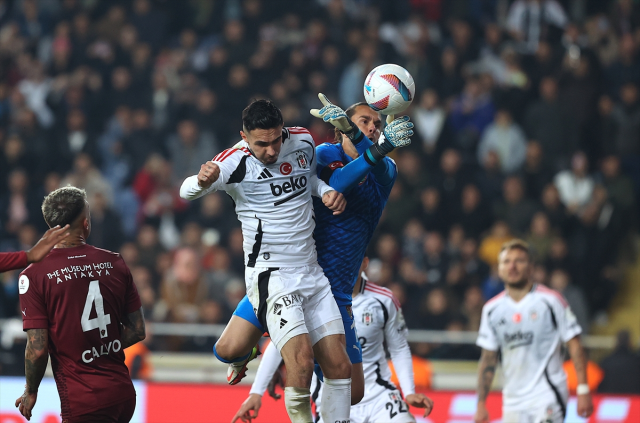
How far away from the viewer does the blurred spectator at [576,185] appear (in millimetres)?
13648

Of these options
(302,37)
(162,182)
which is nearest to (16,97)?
(162,182)

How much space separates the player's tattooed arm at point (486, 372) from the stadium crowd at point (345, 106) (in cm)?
366

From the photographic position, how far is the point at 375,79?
6582 mm

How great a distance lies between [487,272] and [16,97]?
28.8 ft

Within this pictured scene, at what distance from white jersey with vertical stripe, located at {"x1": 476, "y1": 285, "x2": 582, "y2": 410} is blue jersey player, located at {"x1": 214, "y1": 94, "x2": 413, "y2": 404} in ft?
7.14

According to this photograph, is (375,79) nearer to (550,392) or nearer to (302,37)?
(550,392)

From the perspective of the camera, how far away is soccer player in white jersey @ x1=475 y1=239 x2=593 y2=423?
8133 mm

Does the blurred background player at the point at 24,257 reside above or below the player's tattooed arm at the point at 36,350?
above

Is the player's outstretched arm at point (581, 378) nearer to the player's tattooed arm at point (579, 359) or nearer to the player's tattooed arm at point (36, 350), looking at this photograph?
the player's tattooed arm at point (579, 359)

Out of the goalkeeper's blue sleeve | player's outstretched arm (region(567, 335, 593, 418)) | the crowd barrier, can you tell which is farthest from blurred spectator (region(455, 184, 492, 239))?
the goalkeeper's blue sleeve

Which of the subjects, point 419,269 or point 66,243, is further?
point 419,269

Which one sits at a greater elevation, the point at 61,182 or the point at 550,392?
the point at 61,182

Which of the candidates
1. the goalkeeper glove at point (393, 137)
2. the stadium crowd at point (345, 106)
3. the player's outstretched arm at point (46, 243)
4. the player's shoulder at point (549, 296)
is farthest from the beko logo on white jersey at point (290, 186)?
the stadium crowd at point (345, 106)

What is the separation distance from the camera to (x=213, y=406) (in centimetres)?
944
